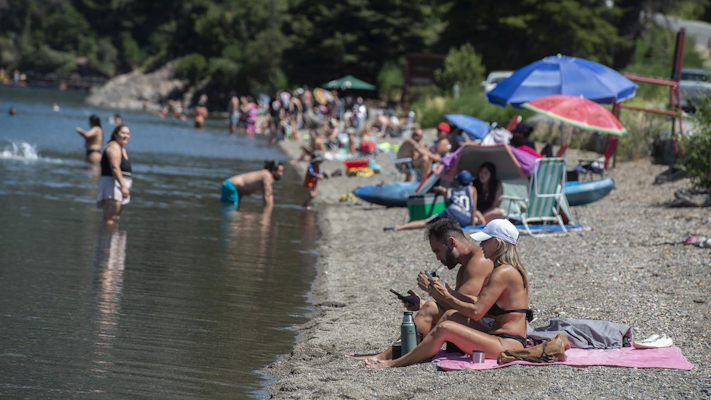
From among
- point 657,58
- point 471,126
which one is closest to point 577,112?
point 471,126

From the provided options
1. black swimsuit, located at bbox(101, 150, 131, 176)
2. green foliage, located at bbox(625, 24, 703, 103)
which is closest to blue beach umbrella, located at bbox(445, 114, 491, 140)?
black swimsuit, located at bbox(101, 150, 131, 176)

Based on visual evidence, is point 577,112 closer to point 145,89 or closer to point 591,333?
point 591,333

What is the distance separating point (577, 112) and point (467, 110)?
17.8 meters

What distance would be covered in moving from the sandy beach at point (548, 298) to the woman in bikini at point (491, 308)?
0.21 metres

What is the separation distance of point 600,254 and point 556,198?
2.17m

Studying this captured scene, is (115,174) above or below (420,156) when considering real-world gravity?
below

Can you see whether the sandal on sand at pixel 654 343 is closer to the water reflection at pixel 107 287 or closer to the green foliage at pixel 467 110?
the water reflection at pixel 107 287

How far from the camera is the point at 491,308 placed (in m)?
6.93

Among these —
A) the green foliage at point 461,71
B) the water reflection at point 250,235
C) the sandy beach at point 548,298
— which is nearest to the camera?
the sandy beach at point 548,298

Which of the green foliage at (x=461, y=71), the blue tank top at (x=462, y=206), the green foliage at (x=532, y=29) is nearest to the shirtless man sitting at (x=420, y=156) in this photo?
the blue tank top at (x=462, y=206)

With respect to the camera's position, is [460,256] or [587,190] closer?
[460,256]

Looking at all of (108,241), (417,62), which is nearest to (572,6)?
(417,62)

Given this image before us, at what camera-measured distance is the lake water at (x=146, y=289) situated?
692 centimetres

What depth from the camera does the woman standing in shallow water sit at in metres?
12.8
